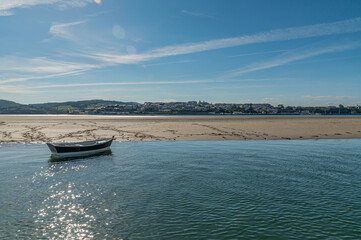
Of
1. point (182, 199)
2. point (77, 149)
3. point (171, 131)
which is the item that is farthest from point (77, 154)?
point (171, 131)

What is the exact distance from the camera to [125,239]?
926 cm

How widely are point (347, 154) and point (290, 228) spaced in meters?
21.9

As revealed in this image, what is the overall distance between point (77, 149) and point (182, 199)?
18770 millimetres

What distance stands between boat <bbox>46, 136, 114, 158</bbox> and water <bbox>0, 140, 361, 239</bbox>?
9.62ft

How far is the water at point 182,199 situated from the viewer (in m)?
9.95

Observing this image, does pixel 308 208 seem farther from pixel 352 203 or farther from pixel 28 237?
pixel 28 237

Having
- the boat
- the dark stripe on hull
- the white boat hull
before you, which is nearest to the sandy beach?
the boat

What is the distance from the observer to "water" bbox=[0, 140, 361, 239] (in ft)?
32.6

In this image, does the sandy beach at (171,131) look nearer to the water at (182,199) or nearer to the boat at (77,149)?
the boat at (77,149)

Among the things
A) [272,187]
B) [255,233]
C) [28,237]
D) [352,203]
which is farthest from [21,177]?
[352,203]

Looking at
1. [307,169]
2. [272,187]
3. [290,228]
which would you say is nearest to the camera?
[290,228]

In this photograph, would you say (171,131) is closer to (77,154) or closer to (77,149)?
(77,154)

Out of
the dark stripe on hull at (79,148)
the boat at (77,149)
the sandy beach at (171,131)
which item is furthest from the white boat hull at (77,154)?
the sandy beach at (171,131)

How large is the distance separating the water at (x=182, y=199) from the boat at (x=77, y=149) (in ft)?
9.62
